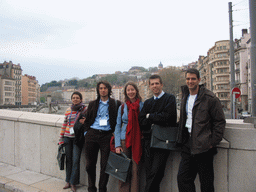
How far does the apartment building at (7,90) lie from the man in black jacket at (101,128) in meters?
95.4

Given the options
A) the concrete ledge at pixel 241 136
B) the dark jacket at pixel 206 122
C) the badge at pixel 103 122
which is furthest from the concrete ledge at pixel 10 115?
the concrete ledge at pixel 241 136

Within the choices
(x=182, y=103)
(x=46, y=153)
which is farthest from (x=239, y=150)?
(x=46, y=153)

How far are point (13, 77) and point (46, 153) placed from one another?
106307mm

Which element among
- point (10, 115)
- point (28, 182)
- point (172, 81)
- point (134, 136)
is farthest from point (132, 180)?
point (172, 81)

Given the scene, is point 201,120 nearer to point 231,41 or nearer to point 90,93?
point 231,41

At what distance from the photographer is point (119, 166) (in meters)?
3.21

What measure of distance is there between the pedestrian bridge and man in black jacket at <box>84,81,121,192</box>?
43 cm

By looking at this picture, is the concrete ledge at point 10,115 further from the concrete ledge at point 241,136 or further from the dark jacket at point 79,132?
the concrete ledge at point 241,136

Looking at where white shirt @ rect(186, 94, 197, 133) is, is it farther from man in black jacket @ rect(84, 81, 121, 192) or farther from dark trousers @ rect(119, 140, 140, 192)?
man in black jacket @ rect(84, 81, 121, 192)

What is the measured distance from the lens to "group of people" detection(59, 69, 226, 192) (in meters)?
2.55

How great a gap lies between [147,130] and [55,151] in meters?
2.41

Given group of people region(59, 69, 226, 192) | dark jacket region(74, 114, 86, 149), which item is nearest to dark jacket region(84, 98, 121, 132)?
group of people region(59, 69, 226, 192)

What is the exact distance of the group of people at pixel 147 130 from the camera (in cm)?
255

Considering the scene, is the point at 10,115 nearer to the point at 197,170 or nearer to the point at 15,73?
the point at 197,170
